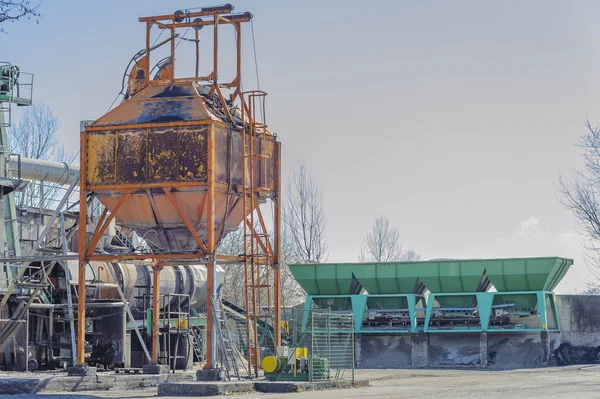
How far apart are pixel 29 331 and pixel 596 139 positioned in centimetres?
1996

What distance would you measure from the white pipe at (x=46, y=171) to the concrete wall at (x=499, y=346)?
1214 cm

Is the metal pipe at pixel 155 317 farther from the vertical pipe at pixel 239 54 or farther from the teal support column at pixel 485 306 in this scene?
the teal support column at pixel 485 306

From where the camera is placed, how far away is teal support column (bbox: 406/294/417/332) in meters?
36.0

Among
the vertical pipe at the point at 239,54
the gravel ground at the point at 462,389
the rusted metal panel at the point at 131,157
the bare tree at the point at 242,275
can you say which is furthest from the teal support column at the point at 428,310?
the bare tree at the point at 242,275

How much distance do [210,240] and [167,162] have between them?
6.65 feet

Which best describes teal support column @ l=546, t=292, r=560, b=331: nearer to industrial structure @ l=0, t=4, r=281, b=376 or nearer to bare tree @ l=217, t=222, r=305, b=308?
industrial structure @ l=0, t=4, r=281, b=376

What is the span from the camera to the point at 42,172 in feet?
105

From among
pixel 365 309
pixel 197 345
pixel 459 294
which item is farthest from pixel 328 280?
pixel 197 345

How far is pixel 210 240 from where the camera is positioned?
2131cm

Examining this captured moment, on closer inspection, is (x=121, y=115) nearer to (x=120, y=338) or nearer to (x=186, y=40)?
(x=186, y=40)

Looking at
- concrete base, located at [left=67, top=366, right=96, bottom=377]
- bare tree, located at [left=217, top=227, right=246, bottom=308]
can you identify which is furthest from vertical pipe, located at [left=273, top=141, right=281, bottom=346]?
bare tree, located at [left=217, top=227, right=246, bottom=308]

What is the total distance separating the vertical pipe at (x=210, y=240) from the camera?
68.9ft

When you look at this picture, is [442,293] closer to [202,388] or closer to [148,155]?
[148,155]

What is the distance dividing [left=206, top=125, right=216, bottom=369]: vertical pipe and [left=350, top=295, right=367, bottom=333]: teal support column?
16.2 meters
